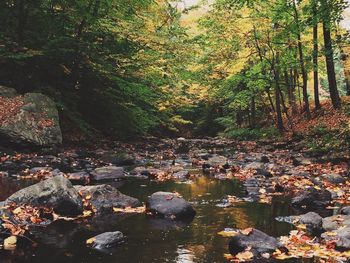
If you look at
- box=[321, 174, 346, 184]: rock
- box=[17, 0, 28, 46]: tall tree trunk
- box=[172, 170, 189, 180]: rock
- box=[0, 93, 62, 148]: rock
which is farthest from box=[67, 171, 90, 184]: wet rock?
box=[17, 0, 28, 46]: tall tree trunk

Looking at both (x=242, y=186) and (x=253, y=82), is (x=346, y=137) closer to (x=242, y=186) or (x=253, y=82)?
(x=242, y=186)

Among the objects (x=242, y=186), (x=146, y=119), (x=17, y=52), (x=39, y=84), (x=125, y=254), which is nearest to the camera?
(x=125, y=254)

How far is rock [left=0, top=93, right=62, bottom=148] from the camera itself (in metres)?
13.8

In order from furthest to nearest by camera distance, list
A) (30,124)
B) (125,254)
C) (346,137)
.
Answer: (30,124) < (346,137) < (125,254)

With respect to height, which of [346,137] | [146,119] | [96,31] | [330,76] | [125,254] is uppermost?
[96,31]

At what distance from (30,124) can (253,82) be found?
574 inches

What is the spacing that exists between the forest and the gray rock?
0.8 inches

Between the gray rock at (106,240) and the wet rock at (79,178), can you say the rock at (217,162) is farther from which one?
the gray rock at (106,240)

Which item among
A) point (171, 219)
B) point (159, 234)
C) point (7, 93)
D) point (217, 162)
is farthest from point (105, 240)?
point (7, 93)

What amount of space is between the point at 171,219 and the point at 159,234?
910 mm

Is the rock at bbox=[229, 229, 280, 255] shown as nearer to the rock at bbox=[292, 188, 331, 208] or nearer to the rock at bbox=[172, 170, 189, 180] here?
the rock at bbox=[292, 188, 331, 208]

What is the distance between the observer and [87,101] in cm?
2145

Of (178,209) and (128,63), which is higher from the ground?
(128,63)

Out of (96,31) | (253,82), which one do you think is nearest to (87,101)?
(96,31)
